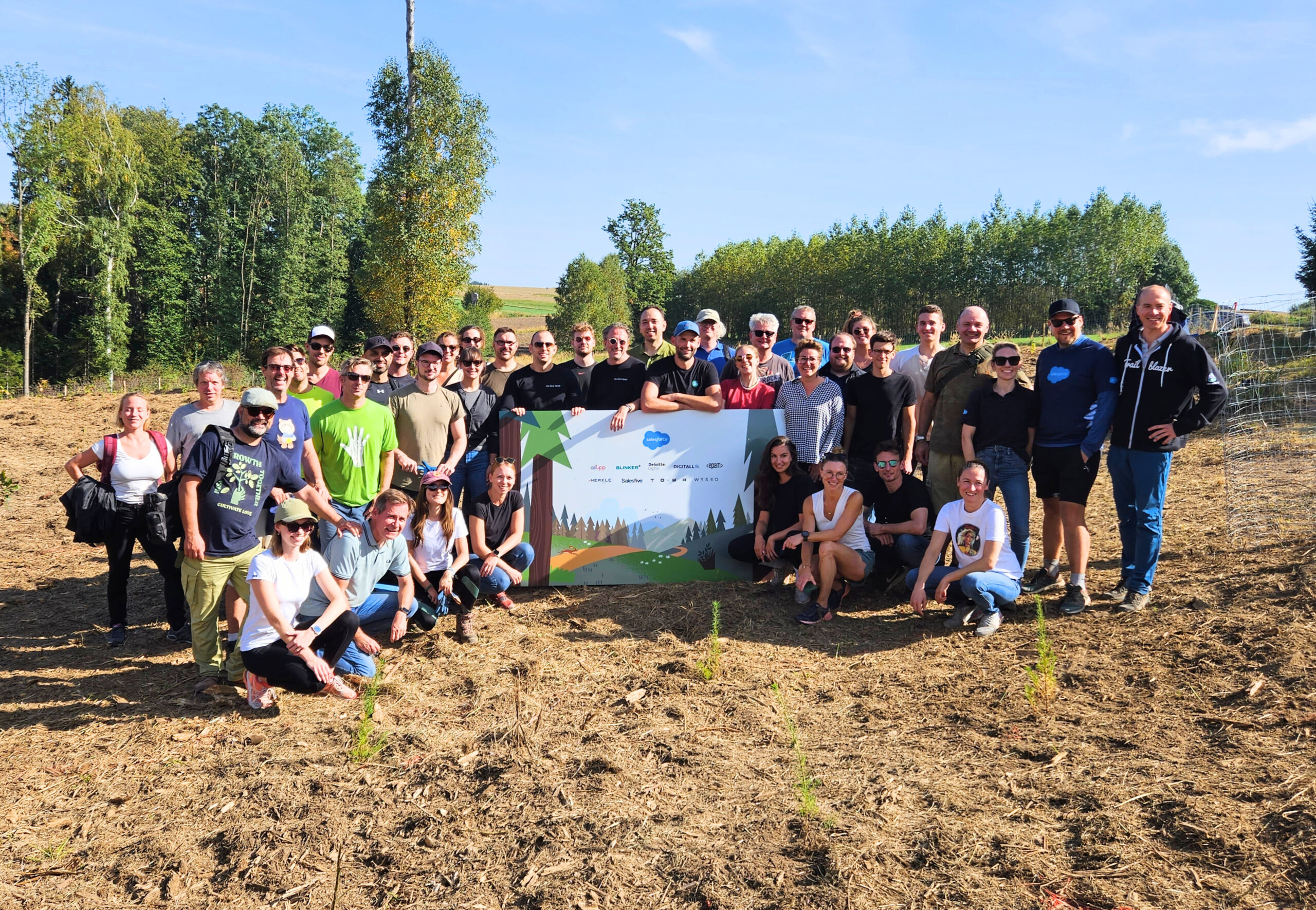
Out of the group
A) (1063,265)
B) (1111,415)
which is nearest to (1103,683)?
(1111,415)

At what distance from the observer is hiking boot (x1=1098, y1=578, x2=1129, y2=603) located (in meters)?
6.11

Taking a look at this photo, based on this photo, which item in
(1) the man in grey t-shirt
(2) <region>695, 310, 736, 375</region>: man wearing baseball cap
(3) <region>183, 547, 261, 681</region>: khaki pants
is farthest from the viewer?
(2) <region>695, 310, 736, 375</region>: man wearing baseball cap

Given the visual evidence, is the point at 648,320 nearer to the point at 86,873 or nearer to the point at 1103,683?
the point at 1103,683

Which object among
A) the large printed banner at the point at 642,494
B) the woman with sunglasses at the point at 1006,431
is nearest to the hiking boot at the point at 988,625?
the woman with sunglasses at the point at 1006,431

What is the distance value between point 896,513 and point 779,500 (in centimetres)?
97

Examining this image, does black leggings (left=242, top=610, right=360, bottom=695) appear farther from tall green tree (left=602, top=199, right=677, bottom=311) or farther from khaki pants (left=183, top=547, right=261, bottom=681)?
tall green tree (left=602, top=199, right=677, bottom=311)

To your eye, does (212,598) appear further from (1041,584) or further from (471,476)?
(1041,584)

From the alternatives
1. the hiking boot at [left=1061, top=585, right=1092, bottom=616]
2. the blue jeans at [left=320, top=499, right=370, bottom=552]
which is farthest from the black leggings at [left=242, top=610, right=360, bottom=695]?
the hiking boot at [left=1061, top=585, right=1092, bottom=616]

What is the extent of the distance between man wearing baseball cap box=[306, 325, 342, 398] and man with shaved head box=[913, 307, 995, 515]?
4947 mm

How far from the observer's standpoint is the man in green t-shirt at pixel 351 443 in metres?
6.21

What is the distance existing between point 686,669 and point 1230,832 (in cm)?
312

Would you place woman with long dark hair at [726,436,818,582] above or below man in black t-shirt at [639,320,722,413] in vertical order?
below

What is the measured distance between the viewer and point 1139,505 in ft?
19.7

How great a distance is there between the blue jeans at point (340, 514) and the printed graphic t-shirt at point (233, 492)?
59 centimetres
